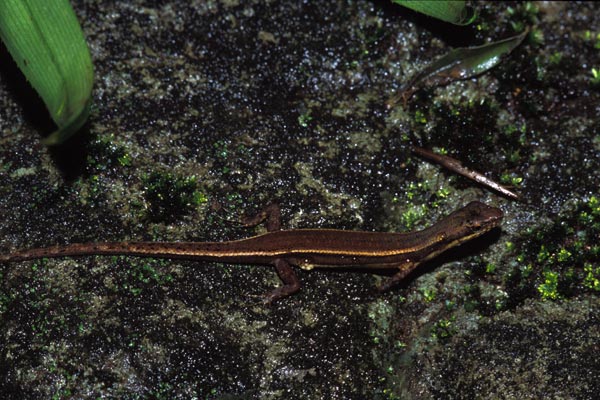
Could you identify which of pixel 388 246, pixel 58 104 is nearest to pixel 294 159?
pixel 388 246

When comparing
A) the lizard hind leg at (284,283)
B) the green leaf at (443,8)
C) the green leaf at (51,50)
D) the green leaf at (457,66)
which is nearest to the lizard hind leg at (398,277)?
the lizard hind leg at (284,283)

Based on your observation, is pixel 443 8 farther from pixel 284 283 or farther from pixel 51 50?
pixel 51 50

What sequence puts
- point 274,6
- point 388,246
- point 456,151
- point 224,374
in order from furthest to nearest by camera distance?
point 274,6, point 456,151, point 388,246, point 224,374

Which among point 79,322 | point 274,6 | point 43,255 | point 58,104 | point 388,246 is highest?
point 58,104

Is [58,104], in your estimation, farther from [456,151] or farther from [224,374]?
[456,151]

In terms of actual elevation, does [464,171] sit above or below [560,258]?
above

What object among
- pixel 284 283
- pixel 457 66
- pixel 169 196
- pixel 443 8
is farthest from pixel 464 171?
pixel 169 196
